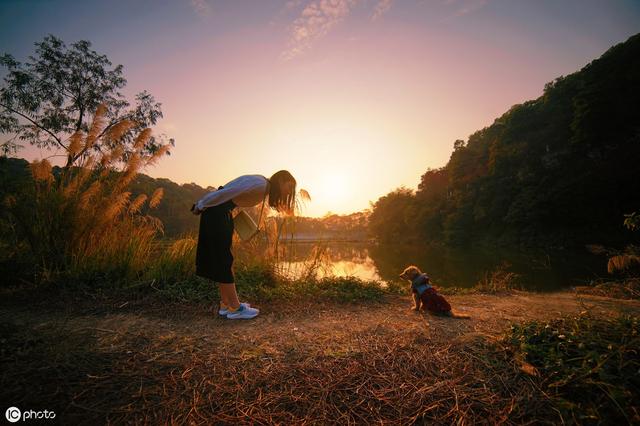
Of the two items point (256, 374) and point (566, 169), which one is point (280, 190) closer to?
point (256, 374)

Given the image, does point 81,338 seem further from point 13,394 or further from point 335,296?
point 335,296

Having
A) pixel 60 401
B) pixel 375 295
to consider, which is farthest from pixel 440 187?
pixel 60 401

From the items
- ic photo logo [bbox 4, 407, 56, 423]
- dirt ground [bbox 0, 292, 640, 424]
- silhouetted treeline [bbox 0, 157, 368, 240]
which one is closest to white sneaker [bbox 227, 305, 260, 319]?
dirt ground [bbox 0, 292, 640, 424]

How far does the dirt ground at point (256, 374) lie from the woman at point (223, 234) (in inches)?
12.8

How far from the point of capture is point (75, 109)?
915 cm

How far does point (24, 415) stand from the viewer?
3.38 feet

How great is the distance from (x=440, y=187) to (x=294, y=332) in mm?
51981

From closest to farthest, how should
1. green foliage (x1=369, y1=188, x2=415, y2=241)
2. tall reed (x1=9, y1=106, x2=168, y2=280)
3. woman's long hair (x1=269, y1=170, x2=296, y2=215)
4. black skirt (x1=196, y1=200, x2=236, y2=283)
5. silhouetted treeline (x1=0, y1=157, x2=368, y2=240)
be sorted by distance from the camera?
black skirt (x1=196, y1=200, x2=236, y2=283), woman's long hair (x1=269, y1=170, x2=296, y2=215), tall reed (x1=9, y1=106, x2=168, y2=280), silhouetted treeline (x1=0, y1=157, x2=368, y2=240), green foliage (x1=369, y1=188, x2=415, y2=241)

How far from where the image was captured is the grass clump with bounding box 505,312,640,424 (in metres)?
1.02

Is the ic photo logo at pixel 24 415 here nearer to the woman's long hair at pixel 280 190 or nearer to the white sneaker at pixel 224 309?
the white sneaker at pixel 224 309

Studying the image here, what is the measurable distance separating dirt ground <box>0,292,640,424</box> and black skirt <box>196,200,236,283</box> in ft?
1.62

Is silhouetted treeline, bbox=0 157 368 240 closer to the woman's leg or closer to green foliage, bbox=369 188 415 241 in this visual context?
the woman's leg

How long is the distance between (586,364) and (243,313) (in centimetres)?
252

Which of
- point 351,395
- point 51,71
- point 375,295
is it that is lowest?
point 375,295
